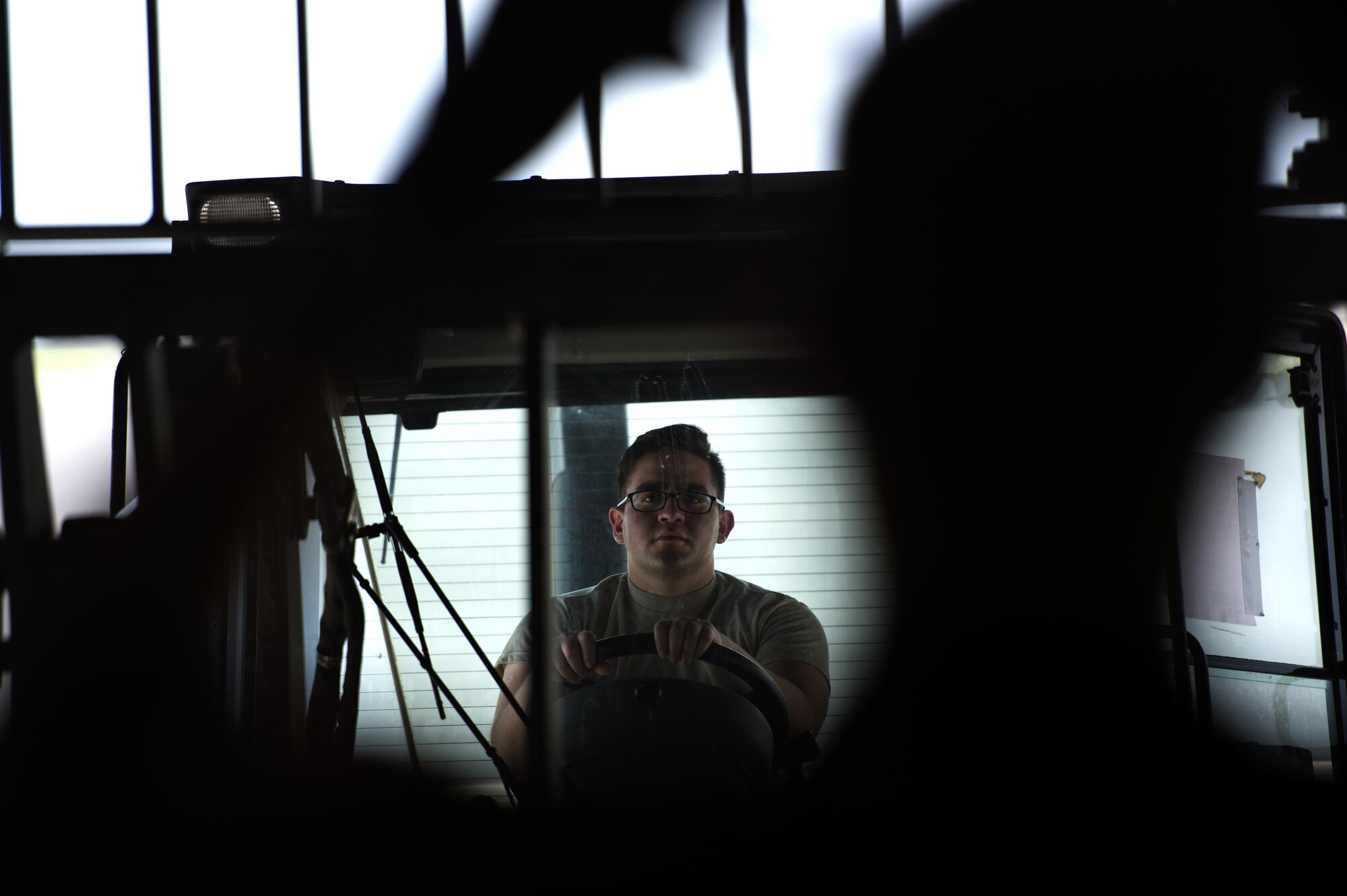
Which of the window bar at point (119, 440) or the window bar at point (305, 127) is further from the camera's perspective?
the window bar at point (119, 440)

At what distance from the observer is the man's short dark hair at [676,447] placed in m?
1.95

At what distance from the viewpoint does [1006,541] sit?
6.90 feet

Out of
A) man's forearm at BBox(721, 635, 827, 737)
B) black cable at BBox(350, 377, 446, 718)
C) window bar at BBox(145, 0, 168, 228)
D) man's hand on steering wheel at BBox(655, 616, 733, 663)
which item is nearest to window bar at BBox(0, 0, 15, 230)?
window bar at BBox(145, 0, 168, 228)

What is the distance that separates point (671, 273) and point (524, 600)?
0.64 meters

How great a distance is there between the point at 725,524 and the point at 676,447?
154mm

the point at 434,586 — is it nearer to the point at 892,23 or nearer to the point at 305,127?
the point at 305,127

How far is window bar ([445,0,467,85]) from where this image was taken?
1.89m

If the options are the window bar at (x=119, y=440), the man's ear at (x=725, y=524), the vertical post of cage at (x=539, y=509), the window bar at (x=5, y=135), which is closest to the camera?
the vertical post of cage at (x=539, y=509)

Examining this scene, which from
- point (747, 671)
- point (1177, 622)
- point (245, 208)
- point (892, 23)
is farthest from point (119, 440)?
A: point (1177, 622)

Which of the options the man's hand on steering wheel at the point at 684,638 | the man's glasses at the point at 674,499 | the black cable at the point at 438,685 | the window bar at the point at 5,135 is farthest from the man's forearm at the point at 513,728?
the window bar at the point at 5,135

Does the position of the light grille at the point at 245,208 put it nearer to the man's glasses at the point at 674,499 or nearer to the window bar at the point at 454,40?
the window bar at the point at 454,40

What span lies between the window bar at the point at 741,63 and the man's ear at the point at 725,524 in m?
0.59

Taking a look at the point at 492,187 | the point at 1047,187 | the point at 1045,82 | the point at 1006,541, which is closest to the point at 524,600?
the point at 492,187

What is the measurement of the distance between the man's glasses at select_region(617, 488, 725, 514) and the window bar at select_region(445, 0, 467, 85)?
76 cm
